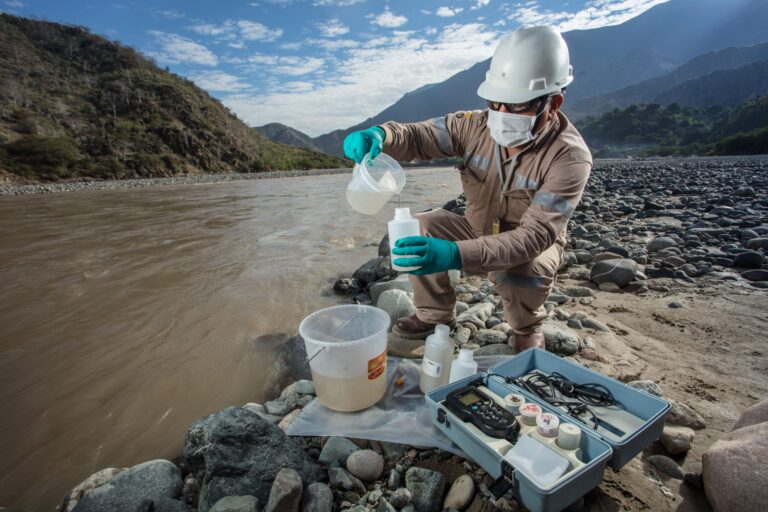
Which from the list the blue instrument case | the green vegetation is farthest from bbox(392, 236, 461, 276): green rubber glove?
the green vegetation

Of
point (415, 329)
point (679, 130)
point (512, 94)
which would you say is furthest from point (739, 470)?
point (679, 130)

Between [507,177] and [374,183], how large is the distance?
0.88 meters

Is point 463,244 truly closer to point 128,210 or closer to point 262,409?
point 262,409

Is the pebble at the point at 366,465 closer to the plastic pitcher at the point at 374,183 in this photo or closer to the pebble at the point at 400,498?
the pebble at the point at 400,498

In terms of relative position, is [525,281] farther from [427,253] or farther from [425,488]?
[425,488]

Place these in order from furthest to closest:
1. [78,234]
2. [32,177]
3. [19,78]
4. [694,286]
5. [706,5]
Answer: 1. [706,5]
2. [19,78]
3. [32,177]
4. [78,234]
5. [694,286]

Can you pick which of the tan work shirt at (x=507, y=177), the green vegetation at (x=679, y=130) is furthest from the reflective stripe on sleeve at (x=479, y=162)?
the green vegetation at (x=679, y=130)

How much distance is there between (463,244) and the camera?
189cm

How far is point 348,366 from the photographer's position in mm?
1783

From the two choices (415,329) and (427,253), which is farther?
(415,329)

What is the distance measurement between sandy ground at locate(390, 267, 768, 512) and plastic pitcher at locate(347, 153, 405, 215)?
108 centimetres

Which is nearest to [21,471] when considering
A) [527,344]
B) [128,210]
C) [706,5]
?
[527,344]

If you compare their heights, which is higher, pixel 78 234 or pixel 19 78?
pixel 19 78

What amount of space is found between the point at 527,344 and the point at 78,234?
8.40 m
